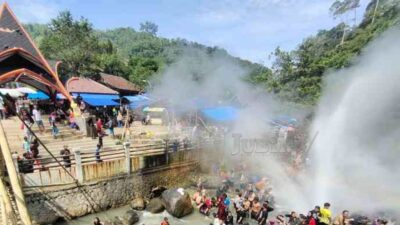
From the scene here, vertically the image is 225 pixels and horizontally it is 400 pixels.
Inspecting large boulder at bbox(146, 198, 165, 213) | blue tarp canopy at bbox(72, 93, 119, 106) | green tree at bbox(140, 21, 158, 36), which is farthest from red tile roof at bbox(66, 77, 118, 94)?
green tree at bbox(140, 21, 158, 36)

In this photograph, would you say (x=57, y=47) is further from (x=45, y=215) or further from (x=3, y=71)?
(x=45, y=215)

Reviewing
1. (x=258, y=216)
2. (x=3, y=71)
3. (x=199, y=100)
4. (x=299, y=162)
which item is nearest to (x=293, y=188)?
(x=299, y=162)

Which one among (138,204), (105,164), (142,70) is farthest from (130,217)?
(142,70)

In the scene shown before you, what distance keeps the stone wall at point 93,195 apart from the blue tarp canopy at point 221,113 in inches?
268

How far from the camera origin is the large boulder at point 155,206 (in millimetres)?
15637

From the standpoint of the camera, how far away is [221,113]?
977 inches

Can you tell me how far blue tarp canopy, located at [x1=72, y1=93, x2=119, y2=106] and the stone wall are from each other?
469 inches

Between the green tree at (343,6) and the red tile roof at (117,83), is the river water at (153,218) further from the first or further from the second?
the green tree at (343,6)

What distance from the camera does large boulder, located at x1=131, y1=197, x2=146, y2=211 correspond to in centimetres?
1584

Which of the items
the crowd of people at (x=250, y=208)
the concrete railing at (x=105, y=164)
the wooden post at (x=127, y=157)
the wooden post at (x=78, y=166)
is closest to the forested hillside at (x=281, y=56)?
the crowd of people at (x=250, y=208)

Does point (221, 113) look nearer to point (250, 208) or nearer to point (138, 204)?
point (250, 208)

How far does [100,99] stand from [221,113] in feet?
35.2

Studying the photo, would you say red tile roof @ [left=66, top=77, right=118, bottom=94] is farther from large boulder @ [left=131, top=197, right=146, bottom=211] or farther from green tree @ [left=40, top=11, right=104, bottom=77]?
large boulder @ [left=131, top=197, right=146, bottom=211]

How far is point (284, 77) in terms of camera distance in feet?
95.3
